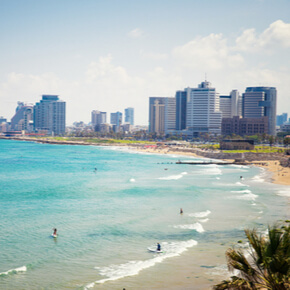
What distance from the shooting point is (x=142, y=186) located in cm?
7500

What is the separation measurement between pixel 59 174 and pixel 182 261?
68195 millimetres

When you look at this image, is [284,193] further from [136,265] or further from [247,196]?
[136,265]

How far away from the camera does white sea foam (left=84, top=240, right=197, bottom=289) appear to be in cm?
2944

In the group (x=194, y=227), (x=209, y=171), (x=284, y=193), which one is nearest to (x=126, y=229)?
(x=194, y=227)

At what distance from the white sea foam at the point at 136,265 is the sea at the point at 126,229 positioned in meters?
0.07

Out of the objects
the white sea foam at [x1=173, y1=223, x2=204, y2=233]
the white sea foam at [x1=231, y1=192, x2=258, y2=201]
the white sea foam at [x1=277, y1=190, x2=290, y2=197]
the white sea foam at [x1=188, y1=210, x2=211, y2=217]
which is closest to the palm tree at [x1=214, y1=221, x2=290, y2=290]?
the white sea foam at [x1=173, y1=223, x2=204, y2=233]

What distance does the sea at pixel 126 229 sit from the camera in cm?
2964

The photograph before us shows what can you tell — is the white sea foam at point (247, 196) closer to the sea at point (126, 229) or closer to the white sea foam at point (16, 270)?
the sea at point (126, 229)

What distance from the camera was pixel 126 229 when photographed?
139ft

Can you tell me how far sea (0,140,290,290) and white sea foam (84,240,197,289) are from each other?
74mm

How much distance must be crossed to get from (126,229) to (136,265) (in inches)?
422

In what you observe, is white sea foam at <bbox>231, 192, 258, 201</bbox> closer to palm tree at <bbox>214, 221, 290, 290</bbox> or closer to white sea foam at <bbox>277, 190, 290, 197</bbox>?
white sea foam at <bbox>277, 190, 290, 197</bbox>

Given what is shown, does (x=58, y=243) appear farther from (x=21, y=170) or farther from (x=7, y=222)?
(x=21, y=170)

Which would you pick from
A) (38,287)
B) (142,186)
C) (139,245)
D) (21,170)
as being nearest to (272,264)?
(38,287)
